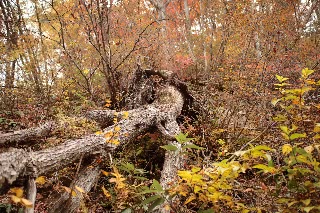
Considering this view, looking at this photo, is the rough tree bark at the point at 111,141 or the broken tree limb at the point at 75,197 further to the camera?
the broken tree limb at the point at 75,197

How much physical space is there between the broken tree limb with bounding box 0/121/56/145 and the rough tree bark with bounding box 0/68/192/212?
1 centimetres

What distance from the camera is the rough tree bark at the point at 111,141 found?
2029 mm

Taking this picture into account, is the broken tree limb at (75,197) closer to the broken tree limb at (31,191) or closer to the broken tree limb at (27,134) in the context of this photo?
the broken tree limb at (31,191)

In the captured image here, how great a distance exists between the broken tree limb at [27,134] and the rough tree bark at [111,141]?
0.01 m

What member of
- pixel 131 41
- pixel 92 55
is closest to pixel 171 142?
pixel 131 41

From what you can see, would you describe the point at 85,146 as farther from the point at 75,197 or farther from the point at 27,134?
the point at 27,134

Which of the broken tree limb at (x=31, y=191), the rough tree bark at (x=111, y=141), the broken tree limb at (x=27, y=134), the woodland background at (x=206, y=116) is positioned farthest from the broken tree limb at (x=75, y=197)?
the broken tree limb at (x=27, y=134)

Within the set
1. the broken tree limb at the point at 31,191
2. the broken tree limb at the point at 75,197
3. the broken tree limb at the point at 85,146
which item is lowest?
the broken tree limb at the point at 75,197

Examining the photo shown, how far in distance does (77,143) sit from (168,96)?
2.51 meters

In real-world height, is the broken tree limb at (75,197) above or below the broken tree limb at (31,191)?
below

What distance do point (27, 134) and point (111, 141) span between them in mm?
1305

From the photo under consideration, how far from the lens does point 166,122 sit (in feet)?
14.1

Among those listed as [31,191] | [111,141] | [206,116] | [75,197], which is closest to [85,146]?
[111,141]

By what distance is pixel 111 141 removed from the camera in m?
2.88
